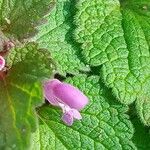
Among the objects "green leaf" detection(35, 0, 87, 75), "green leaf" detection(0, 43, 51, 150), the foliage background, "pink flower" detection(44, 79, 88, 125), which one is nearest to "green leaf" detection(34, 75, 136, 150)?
the foliage background

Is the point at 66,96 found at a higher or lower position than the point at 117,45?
higher

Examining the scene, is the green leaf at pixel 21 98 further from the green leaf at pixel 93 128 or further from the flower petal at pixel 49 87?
the green leaf at pixel 93 128

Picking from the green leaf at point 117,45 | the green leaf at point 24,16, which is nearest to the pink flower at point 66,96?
the green leaf at point 24,16

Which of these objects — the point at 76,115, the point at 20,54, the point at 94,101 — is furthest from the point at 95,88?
the point at 20,54

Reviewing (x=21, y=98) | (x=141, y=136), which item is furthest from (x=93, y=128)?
(x=21, y=98)

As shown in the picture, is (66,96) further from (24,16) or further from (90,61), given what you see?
(90,61)

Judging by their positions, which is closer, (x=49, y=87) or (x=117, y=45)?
(x=49, y=87)

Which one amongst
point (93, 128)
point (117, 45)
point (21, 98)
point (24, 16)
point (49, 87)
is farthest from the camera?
point (117, 45)
